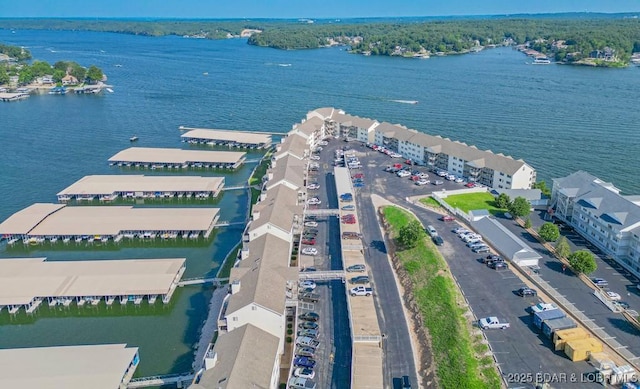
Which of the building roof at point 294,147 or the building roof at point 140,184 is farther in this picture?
the building roof at point 294,147

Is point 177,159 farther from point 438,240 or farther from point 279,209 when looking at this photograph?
point 438,240

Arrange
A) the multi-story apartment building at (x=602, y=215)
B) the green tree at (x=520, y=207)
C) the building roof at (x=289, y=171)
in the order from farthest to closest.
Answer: the building roof at (x=289, y=171), the green tree at (x=520, y=207), the multi-story apartment building at (x=602, y=215)

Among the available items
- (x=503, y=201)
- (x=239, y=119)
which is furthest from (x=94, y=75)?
(x=503, y=201)

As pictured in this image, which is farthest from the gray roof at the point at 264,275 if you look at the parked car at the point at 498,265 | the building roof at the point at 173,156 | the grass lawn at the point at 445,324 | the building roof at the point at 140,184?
the building roof at the point at 173,156

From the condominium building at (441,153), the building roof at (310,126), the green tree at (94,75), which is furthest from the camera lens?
the green tree at (94,75)

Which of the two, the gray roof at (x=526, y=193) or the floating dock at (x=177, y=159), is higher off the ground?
the gray roof at (x=526, y=193)

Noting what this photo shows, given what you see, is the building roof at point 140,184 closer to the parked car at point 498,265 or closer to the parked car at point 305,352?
the parked car at point 305,352
